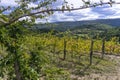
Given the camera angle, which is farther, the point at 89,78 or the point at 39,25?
A: the point at 89,78

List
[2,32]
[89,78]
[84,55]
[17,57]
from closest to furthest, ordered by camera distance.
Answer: [2,32], [17,57], [89,78], [84,55]

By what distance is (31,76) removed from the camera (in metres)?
7.36

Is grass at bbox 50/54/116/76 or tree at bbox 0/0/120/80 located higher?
tree at bbox 0/0/120/80

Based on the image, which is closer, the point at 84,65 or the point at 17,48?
the point at 17,48

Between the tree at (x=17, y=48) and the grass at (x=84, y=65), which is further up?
the tree at (x=17, y=48)

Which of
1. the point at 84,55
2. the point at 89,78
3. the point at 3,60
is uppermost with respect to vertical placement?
the point at 3,60

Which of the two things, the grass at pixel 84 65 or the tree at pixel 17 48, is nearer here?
the tree at pixel 17 48

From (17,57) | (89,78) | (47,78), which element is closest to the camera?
(17,57)

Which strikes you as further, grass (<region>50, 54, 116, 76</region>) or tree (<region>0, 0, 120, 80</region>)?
grass (<region>50, 54, 116, 76</region>)

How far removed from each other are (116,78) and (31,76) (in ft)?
117

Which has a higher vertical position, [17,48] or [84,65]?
[17,48]

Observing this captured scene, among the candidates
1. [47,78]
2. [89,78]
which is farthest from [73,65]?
[47,78]

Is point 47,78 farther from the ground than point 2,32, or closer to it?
closer to it

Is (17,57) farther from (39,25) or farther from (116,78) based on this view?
(116,78)
